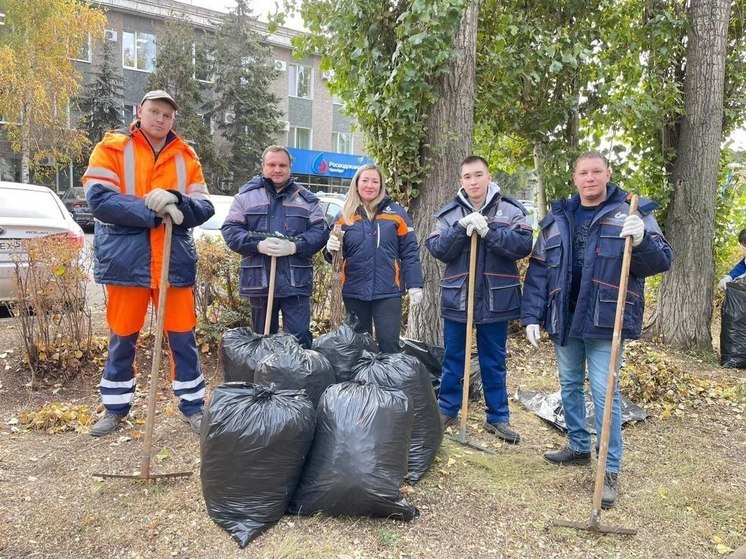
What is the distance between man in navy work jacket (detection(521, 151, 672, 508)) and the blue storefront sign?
2274cm

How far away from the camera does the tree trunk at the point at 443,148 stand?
174 inches

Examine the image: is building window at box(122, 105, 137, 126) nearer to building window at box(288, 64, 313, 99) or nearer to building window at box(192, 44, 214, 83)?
building window at box(192, 44, 214, 83)

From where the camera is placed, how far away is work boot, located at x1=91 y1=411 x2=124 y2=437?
11.5ft

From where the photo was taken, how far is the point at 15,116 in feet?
64.1

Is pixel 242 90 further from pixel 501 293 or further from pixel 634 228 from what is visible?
pixel 634 228

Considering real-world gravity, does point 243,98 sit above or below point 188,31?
below

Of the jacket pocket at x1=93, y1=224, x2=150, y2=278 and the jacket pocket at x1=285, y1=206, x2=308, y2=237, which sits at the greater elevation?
the jacket pocket at x1=285, y1=206, x2=308, y2=237

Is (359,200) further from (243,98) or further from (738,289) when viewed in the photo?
(243,98)

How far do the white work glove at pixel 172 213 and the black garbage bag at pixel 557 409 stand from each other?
2.83 m

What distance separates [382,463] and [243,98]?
76.6ft

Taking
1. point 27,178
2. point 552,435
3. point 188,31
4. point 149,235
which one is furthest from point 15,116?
A: point 552,435

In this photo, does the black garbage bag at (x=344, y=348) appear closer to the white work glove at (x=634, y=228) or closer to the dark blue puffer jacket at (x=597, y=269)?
the dark blue puffer jacket at (x=597, y=269)

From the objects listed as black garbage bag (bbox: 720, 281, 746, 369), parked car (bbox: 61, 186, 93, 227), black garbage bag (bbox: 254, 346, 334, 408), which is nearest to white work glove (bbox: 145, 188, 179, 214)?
black garbage bag (bbox: 254, 346, 334, 408)

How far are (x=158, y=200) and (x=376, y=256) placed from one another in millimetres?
1402
